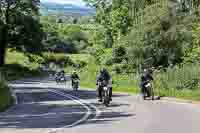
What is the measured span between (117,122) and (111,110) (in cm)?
595

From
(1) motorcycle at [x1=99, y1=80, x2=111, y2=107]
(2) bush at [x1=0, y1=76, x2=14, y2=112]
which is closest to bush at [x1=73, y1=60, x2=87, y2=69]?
(2) bush at [x1=0, y1=76, x2=14, y2=112]

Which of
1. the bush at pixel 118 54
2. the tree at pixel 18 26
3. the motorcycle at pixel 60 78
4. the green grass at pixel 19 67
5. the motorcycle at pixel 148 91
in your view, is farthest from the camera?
the tree at pixel 18 26

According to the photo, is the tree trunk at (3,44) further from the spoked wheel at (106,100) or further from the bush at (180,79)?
the spoked wheel at (106,100)

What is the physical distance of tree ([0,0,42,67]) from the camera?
99.8 meters

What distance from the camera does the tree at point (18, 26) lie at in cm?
9975

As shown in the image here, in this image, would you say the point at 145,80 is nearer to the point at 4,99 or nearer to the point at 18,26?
the point at 4,99

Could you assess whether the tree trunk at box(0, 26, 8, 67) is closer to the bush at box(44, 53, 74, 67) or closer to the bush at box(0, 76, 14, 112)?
the bush at box(44, 53, 74, 67)

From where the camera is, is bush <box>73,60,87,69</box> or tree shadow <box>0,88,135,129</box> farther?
bush <box>73,60,87,69</box>

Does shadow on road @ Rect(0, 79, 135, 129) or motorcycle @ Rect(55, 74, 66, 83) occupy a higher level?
shadow on road @ Rect(0, 79, 135, 129)

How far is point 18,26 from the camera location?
101 metres

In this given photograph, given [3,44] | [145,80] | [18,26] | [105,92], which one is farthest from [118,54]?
[105,92]

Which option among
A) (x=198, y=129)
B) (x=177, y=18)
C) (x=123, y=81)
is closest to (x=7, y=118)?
(x=198, y=129)

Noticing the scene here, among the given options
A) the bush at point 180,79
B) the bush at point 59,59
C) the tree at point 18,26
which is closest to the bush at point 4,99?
the bush at point 180,79

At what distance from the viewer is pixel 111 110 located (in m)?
28.0
